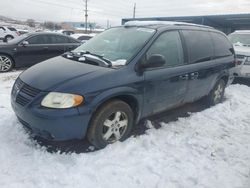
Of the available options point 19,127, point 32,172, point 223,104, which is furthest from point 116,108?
point 223,104

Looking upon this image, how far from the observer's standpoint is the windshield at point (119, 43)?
366 centimetres

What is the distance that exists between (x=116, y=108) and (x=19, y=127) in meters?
1.61

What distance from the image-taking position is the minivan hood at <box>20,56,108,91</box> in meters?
3.09

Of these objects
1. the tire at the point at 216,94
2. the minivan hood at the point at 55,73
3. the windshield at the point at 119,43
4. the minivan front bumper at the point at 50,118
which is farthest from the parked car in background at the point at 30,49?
the tire at the point at 216,94

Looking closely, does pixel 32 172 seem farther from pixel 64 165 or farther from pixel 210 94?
pixel 210 94

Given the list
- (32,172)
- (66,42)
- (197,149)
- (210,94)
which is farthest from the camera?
(66,42)

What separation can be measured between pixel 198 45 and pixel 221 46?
3.66 ft

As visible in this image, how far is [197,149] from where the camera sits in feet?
11.9

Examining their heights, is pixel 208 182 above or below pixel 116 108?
below

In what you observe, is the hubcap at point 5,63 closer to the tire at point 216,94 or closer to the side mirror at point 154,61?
the side mirror at point 154,61

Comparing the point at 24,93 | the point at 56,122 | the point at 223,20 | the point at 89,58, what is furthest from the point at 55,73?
the point at 223,20

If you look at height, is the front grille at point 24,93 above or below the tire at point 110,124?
above

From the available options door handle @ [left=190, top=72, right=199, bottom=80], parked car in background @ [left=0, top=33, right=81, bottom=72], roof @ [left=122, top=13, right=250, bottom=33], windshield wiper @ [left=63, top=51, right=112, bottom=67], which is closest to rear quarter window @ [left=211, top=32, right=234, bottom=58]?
door handle @ [left=190, top=72, right=199, bottom=80]

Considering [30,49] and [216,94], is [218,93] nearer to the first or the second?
[216,94]
